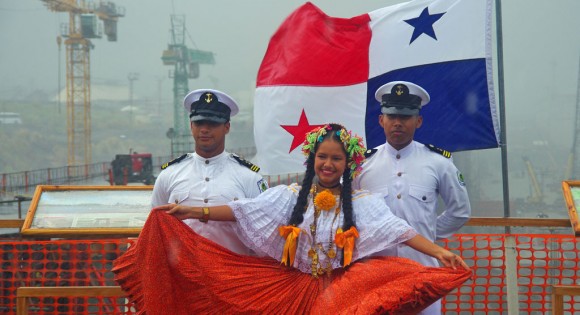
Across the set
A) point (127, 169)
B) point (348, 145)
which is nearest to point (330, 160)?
point (348, 145)

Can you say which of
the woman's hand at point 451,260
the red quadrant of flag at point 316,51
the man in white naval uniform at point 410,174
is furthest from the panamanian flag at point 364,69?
the woman's hand at point 451,260

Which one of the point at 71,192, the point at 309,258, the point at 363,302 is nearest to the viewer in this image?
the point at 363,302

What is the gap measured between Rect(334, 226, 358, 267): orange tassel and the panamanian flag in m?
2.03

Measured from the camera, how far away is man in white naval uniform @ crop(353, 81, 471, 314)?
162 inches

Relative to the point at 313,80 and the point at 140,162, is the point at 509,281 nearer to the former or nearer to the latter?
the point at 313,80

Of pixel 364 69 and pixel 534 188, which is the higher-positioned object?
pixel 364 69

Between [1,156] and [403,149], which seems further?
[1,156]

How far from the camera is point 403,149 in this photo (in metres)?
4.20

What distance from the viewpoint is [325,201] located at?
3580mm

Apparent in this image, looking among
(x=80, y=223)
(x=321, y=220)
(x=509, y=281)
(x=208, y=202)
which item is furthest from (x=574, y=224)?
(x=80, y=223)

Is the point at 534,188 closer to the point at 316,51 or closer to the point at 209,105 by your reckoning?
the point at 316,51

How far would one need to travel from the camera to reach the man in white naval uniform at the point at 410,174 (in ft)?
13.5

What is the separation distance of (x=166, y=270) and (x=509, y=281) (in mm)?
2314

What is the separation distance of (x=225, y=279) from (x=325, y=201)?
23.0 inches
